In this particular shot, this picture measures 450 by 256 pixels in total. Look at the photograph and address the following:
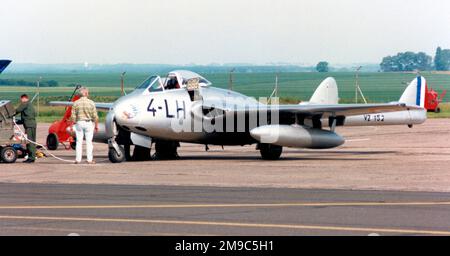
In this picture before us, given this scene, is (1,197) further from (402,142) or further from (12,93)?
(12,93)

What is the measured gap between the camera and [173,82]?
87.8ft

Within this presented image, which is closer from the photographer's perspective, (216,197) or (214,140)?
(216,197)

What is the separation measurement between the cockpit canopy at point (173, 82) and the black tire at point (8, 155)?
3.61 m

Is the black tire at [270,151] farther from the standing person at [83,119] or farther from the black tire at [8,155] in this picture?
the black tire at [8,155]

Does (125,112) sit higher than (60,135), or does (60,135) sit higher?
(125,112)

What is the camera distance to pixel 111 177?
21.0 metres

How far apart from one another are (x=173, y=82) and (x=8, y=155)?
4.61 meters

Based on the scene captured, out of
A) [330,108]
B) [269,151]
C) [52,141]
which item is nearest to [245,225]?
[330,108]

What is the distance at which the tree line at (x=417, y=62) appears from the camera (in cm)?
17862

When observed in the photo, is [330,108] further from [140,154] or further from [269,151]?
[140,154]

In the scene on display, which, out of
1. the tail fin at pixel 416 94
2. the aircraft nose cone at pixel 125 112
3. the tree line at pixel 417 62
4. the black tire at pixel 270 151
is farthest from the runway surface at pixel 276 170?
the tree line at pixel 417 62
